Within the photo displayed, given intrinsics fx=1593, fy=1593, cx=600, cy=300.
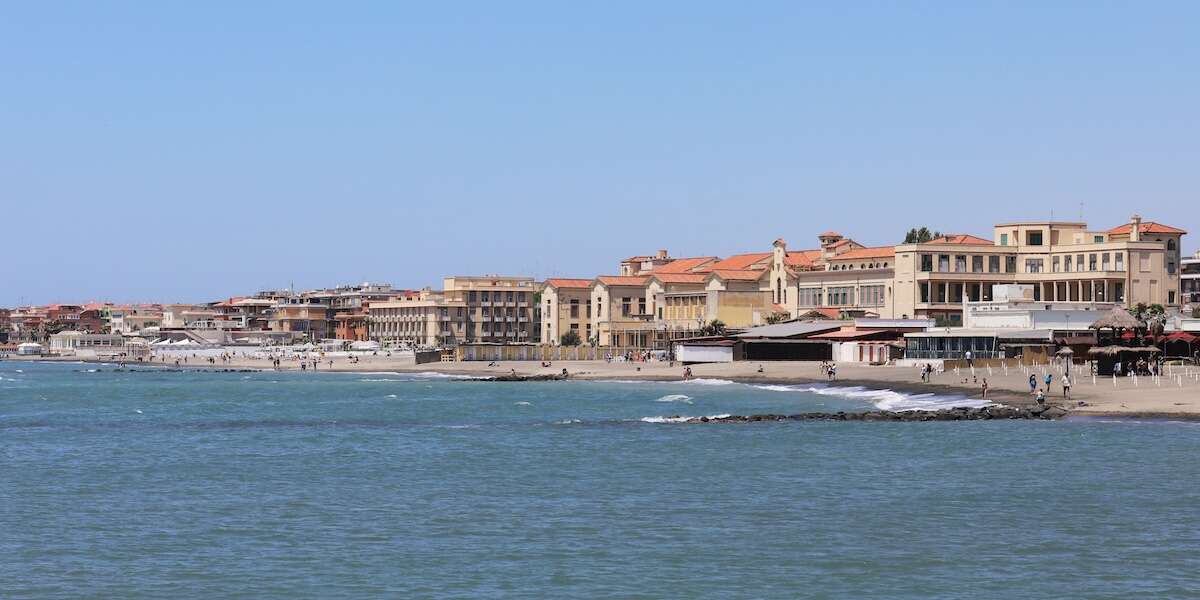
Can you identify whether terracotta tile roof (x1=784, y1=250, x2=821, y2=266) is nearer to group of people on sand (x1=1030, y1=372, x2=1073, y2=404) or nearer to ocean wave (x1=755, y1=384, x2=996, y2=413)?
ocean wave (x1=755, y1=384, x2=996, y2=413)

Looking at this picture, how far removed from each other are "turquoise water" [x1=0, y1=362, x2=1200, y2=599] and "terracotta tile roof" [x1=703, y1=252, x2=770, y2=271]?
8737 centimetres

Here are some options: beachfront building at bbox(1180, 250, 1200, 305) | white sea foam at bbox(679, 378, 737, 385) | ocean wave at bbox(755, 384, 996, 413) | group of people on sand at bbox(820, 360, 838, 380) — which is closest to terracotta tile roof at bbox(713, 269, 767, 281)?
group of people on sand at bbox(820, 360, 838, 380)

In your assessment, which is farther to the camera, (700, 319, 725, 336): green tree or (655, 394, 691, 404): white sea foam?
(700, 319, 725, 336): green tree

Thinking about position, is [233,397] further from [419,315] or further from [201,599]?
[419,315]

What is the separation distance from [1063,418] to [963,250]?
213 ft

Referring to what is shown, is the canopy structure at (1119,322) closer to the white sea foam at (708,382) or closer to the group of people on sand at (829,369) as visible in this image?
the group of people on sand at (829,369)

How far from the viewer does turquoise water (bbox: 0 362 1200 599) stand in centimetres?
2964

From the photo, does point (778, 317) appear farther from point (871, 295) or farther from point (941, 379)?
point (941, 379)

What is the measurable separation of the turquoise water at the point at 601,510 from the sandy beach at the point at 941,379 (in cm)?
475

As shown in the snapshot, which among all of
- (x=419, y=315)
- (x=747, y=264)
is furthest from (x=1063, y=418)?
(x=419, y=315)

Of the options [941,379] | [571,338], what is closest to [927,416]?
[941,379]

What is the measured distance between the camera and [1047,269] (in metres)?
125

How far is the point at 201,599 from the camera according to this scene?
28141mm

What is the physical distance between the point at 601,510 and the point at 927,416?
29.0 metres
